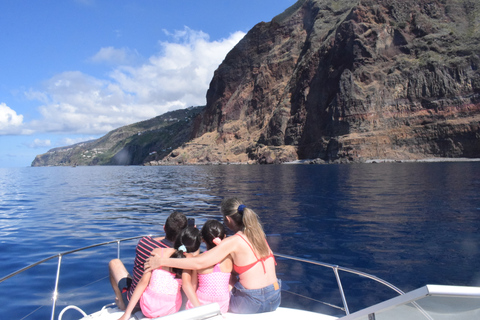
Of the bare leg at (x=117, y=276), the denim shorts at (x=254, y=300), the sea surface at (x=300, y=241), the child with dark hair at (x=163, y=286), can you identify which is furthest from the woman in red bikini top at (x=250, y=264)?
the sea surface at (x=300, y=241)

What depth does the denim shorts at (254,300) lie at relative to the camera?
14.4ft

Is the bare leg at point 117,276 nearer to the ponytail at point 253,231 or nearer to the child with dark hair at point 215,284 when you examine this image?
the child with dark hair at point 215,284

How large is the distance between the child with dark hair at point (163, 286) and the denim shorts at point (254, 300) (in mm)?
773

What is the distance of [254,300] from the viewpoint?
14.4 feet

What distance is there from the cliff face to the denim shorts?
275 ft

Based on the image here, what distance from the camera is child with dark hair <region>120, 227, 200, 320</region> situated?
420 cm

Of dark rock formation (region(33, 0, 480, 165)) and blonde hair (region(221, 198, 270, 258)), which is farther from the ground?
dark rock formation (region(33, 0, 480, 165))

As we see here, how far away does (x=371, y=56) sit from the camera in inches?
3863

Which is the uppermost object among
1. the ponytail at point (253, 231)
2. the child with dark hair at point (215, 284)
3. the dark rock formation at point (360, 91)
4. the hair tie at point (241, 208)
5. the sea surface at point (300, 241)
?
the dark rock formation at point (360, 91)

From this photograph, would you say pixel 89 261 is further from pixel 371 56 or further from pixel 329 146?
pixel 371 56

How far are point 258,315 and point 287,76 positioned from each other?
434 feet

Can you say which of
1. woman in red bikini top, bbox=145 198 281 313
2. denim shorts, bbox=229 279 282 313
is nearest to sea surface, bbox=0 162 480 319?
denim shorts, bbox=229 279 282 313

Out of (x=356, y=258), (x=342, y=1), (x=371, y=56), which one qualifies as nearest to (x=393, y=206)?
(x=356, y=258)

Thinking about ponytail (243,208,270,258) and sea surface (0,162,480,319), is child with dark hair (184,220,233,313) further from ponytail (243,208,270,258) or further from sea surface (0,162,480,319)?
sea surface (0,162,480,319)
